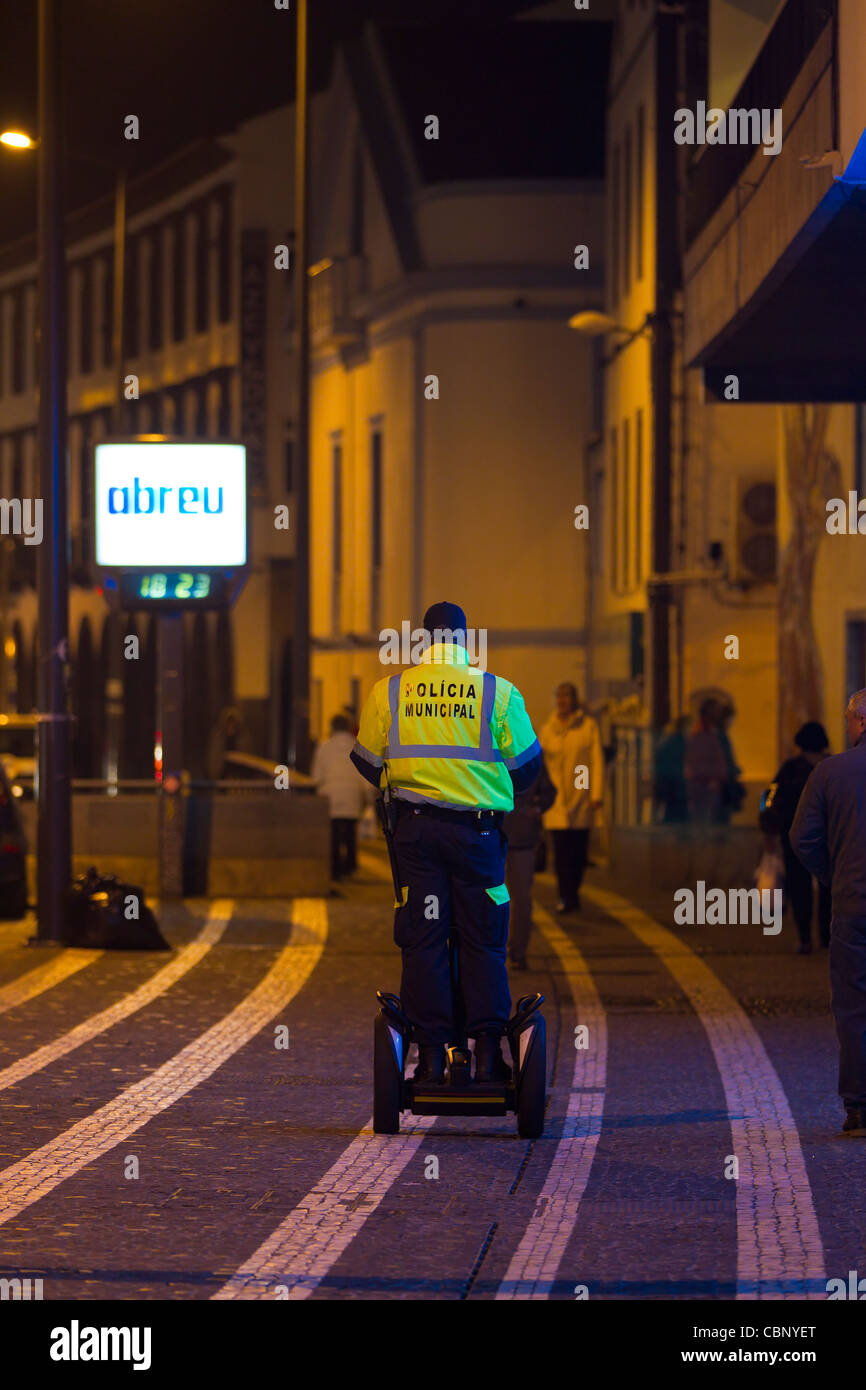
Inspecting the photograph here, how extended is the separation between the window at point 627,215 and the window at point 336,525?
35.7ft

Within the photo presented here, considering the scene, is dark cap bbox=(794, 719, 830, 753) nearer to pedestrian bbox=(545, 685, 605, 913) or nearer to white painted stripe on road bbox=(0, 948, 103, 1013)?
pedestrian bbox=(545, 685, 605, 913)

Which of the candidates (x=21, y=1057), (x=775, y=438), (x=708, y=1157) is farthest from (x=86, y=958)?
(x=775, y=438)

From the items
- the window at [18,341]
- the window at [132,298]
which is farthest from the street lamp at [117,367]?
the window at [18,341]

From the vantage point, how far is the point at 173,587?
21.0 metres

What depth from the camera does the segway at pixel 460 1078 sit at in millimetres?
9047

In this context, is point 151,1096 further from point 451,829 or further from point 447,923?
point 451,829

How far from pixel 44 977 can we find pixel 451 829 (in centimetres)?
627

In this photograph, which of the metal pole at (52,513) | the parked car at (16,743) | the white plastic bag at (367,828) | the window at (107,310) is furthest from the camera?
the window at (107,310)

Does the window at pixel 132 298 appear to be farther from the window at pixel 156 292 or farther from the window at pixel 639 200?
the window at pixel 639 200

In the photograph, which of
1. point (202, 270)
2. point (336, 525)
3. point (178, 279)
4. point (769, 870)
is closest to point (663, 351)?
point (769, 870)

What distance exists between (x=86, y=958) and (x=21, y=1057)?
4441 mm

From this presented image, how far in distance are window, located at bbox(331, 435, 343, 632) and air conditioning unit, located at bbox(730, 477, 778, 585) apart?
49.4 feet

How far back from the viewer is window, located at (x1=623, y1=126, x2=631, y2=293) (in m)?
33.7

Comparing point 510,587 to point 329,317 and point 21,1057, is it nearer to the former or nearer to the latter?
point 329,317
